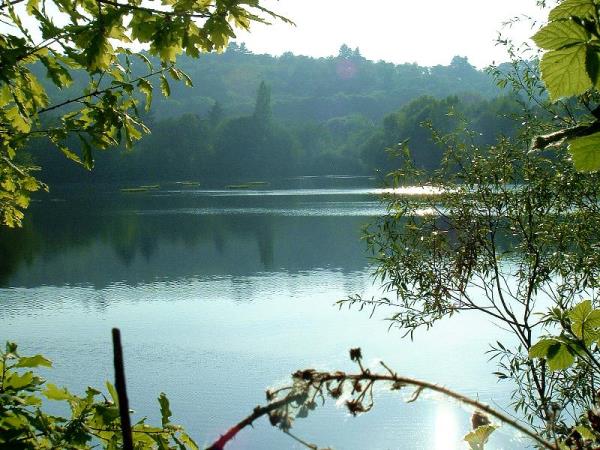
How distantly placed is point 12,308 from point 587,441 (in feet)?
60.7

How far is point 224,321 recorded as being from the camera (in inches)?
659

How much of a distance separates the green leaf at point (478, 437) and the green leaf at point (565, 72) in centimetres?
28

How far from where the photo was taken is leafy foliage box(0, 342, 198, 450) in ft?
4.83

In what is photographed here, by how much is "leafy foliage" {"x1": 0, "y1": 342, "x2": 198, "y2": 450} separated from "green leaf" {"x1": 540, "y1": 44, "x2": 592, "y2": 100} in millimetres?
1036

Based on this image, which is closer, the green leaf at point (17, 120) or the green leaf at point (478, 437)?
the green leaf at point (478, 437)

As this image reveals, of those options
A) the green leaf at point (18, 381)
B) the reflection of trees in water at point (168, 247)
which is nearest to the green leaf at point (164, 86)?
the green leaf at point (18, 381)

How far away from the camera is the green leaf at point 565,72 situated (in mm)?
546

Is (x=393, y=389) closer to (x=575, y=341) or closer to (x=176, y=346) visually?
(x=575, y=341)

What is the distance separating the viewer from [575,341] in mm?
588

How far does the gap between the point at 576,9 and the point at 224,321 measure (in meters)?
16.5

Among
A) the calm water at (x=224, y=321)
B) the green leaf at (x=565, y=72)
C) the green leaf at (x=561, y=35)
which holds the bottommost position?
the calm water at (x=224, y=321)

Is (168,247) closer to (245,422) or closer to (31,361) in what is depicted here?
(31,361)

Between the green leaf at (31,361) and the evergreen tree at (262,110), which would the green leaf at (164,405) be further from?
the evergreen tree at (262,110)

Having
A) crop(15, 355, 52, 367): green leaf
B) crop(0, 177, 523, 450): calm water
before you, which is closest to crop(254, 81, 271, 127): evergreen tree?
crop(0, 177, 523, 450): calm water
